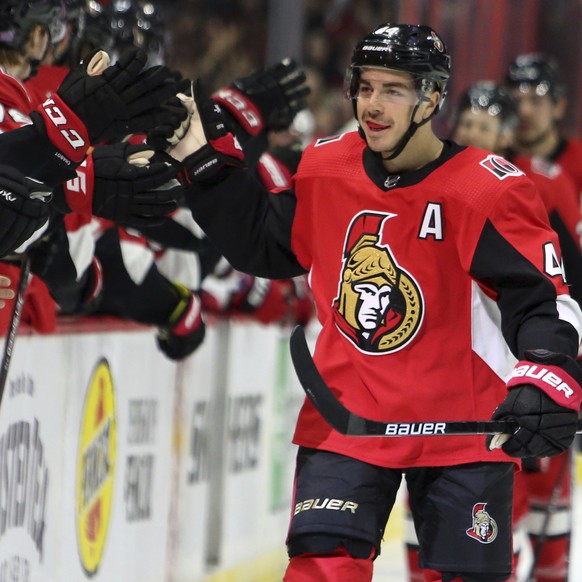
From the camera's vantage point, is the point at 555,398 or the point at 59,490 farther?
the point at 59,490

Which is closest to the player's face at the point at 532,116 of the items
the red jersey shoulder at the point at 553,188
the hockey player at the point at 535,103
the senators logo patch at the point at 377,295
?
the hockey player at the point at 535,103

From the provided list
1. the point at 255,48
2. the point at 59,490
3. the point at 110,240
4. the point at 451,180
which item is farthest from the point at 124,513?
the point at 255,48

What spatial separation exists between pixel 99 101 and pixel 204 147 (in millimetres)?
220

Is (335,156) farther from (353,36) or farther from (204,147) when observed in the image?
(353,36)

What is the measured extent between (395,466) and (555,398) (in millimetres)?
361

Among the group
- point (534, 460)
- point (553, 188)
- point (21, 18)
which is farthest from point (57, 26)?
point (534, 460)

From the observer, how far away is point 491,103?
407 cm

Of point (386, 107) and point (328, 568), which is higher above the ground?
point (386, 107)

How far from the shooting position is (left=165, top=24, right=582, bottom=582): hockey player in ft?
8.21

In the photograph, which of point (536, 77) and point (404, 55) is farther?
point (536, 77)

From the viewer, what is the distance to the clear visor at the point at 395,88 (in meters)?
2.61

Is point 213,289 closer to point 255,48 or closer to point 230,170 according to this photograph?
point 230,170

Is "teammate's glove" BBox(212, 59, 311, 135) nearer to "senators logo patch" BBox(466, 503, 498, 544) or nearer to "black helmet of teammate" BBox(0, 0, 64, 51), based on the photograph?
"black helmet of teammate" BBox(0, 0, 64, 51)

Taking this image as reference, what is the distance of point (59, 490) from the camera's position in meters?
3.23
